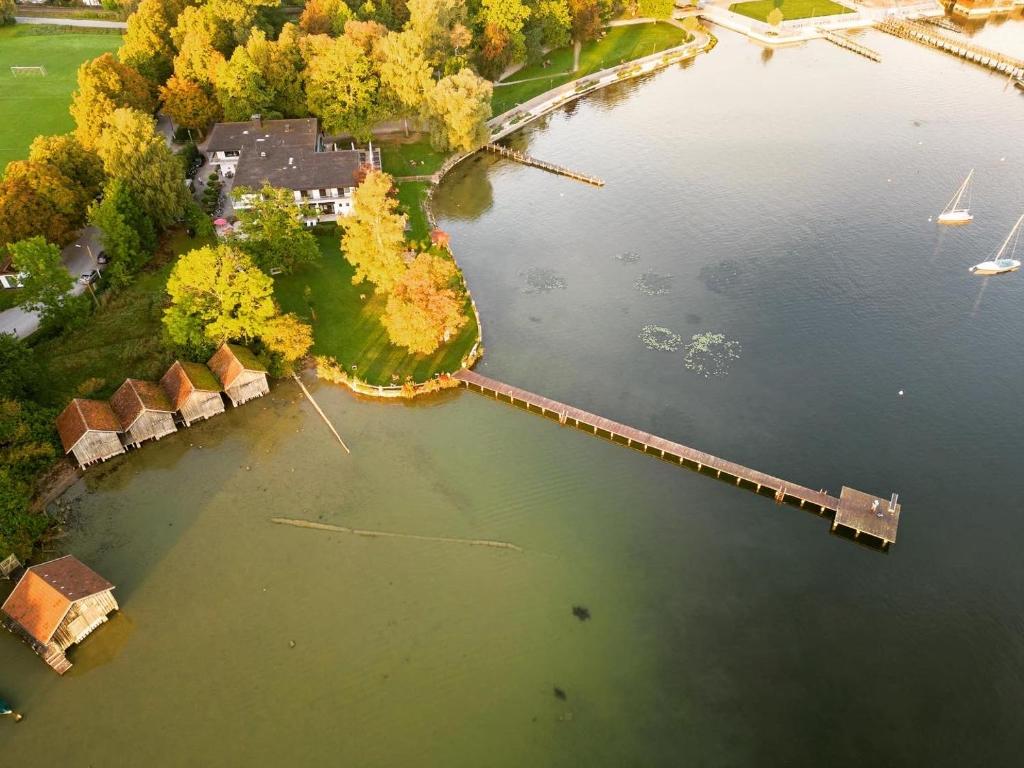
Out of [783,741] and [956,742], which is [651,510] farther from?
[956,742]

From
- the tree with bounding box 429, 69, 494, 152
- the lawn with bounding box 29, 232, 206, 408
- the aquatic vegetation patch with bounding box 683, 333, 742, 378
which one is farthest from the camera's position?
the tree with bounding box 429, 69, 494, 152

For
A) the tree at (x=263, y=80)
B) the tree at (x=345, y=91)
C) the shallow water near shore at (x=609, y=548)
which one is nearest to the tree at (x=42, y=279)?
the shallow water near shore at (x=609, y=548)

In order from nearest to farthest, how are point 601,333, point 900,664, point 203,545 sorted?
point 900,664 < point 203,545 < point 601,333

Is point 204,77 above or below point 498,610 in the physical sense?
above

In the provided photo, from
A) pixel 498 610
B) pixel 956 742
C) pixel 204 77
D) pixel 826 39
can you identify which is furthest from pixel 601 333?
pixel 826 39

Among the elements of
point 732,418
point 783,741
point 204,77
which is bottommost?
point 783,741

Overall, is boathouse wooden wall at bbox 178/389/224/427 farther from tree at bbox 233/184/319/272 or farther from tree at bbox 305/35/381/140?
tree at bbox 305/35/381/140

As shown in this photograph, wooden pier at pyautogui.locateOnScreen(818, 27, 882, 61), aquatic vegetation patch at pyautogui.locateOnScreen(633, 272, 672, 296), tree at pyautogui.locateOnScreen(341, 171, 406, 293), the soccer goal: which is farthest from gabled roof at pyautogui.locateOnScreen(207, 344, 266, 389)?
wooden pier at pyautogui.locateOnScreen(818, 27, 882, 61)

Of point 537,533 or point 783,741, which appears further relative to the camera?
point 537,533
